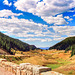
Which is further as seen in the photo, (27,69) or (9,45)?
(9,45)

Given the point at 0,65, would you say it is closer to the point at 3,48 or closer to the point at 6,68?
the point at 6,68

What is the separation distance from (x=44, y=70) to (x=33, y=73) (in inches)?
29.7

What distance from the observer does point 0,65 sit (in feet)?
34.6

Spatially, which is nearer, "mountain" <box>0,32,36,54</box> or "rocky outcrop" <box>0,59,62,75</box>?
"rocky outcrop" <box>0,59,62,75</box>

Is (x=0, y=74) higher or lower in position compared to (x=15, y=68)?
lower

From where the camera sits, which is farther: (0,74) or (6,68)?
(0,74)

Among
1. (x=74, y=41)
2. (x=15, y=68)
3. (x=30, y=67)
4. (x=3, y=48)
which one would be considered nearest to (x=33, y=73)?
(x=30, y=67)

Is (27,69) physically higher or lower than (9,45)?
lower

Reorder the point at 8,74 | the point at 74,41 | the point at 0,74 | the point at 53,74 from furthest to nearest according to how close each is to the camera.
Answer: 1. the point at 74,41
2. the point at 0,74
3. the point at 8,74
4. the point at 53,74

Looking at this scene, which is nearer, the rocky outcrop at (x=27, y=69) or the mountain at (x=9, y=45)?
the rocky outcrop at (x=27, y=69)

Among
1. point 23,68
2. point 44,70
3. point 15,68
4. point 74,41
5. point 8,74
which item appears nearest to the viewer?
point 44,70

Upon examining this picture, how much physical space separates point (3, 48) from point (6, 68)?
69753 mm

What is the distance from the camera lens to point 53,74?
508cm

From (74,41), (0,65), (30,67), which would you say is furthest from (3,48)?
(74,41)
